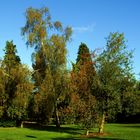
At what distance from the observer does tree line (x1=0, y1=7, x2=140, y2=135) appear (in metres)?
43.6

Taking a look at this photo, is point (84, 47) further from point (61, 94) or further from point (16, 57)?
point (61, 94)

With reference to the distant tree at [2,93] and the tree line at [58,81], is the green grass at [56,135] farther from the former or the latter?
the distant tree at [2,93]

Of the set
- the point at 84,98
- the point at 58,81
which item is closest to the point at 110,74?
the point at 84,98

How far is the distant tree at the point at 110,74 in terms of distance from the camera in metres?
43.2

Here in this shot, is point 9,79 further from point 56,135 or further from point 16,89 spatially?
point 56,135

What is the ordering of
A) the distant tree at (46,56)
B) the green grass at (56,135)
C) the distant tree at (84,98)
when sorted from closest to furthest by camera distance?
the green grass at (56,135) < the distant tree at (84,98) < the distant tree at (46,56)

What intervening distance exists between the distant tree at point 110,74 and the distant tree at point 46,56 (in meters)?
12.2

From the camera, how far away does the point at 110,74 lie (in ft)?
142

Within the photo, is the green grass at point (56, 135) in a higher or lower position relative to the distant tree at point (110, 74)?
lower

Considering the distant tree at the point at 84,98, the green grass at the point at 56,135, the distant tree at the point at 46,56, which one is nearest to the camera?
the green grass at the point at 56,135

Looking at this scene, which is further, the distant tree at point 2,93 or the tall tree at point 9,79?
the tall tree at point 9,79

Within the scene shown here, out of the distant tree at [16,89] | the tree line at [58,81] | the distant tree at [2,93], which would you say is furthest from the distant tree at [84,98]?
the distant tree at [2,93]

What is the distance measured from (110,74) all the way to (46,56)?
15.6m

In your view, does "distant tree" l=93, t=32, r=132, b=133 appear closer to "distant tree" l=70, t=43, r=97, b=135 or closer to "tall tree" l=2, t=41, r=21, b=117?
"distant tree" l=70, t=43, r=97, b=135
